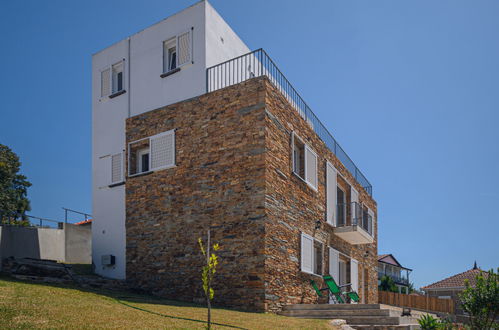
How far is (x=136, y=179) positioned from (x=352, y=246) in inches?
384

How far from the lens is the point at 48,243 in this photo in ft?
56.3

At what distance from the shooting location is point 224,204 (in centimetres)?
1352

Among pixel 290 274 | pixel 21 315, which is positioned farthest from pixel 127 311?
pixel 290 274

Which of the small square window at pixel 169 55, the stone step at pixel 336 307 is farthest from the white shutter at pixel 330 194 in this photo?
the small square window at pixel 169 55

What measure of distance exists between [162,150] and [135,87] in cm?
302

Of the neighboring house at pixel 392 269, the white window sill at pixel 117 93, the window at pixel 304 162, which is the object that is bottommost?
the neighboring house at pixel 392 269

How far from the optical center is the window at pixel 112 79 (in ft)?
58.6

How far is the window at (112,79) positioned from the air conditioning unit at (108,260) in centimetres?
562

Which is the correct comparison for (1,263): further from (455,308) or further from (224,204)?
(455,308)

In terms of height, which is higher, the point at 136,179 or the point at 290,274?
the point at 136,179

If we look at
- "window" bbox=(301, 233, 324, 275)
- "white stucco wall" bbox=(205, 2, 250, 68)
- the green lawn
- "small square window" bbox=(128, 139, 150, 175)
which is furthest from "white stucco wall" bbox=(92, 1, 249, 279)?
"window" bbox=(301, 233, 324, 275)

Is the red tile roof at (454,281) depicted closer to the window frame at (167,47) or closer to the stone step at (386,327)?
the stone step at (386,327)

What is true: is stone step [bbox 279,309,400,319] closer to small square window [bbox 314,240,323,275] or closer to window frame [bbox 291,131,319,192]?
small square window [bbox 314,240,323,275]

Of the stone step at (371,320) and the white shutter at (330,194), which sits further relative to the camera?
the white shutter at (330,194)
